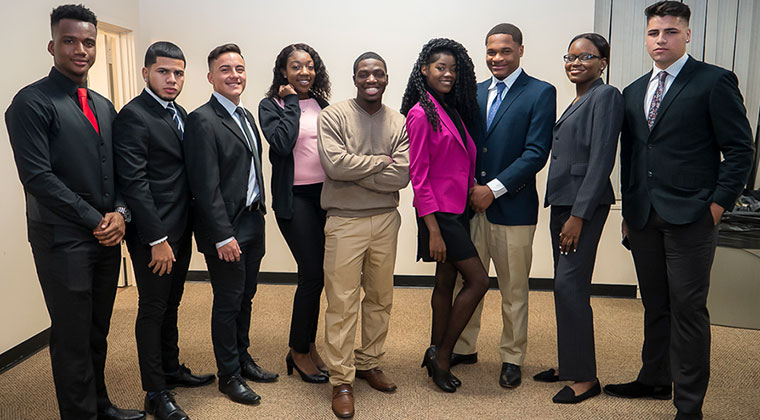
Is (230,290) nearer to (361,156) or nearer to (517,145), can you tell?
(361,156)

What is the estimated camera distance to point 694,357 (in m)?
2.55

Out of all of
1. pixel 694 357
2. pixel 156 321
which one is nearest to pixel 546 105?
pixel 694 357

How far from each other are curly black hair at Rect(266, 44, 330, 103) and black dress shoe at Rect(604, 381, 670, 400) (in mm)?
2147

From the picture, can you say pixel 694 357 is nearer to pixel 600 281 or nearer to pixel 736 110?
pixel 736 110

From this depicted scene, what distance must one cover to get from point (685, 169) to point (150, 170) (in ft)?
Answer: 7.75

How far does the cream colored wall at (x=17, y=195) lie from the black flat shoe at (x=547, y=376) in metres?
2.99

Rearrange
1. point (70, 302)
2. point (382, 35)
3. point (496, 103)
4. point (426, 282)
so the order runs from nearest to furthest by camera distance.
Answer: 1. point (70, 302)
2. point (496, 103)
3. point (382, 35)
4. point (426, 282)

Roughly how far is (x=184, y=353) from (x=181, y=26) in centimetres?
283

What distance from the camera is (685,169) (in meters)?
2.54

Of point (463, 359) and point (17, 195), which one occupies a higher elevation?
point (17, 195)

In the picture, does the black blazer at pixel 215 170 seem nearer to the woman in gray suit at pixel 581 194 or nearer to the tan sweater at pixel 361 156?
the tan sweater at pixel 361 156

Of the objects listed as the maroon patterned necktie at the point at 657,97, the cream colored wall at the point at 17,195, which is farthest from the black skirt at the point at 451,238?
the cream colored wall at the point at 17,195

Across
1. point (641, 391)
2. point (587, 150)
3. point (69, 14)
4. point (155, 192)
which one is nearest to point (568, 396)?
point (641, 391)

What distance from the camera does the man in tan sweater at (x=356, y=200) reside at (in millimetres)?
2648
